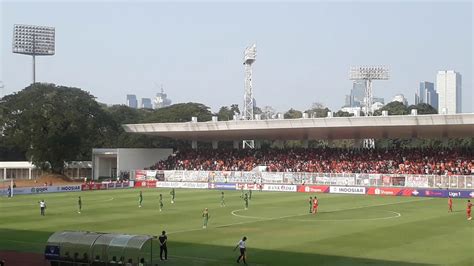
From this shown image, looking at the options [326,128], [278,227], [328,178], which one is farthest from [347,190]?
[278,227]

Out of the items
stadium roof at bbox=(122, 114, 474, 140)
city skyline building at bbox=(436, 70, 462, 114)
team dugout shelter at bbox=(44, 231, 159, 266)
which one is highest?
city skyline building at bbox=(436, 70, 462, 114)

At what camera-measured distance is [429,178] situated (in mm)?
64812

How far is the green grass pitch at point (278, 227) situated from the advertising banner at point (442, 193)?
329cm

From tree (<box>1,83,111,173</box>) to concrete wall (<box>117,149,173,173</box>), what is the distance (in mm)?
9103

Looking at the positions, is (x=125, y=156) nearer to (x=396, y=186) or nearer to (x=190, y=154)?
(x=190, y=154)

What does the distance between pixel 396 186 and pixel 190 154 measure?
34.8 metres

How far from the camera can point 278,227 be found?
38219 mm

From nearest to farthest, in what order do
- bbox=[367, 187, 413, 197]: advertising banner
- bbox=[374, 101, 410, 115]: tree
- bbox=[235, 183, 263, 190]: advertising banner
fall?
bbox=[367, 187, 413, 197]: advertising banner
bbox=[235, 183, 263, 190]: advertising banner
bbox=[374, 101, 410, 115]: tree

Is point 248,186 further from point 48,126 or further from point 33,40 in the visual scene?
point 33,40

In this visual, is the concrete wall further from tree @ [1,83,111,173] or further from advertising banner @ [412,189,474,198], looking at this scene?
advertising banner @ [412,189,474,198]

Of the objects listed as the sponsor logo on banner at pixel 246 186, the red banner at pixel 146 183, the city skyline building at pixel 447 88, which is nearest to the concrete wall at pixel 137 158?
the red banner at pixel 146 183

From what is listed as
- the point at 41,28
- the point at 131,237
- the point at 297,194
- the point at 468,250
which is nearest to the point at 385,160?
the point at 297,194

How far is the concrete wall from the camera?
88500mm

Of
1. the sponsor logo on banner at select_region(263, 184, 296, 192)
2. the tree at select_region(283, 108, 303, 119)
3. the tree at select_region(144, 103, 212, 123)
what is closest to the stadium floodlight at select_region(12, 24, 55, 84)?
the tree at select_region(144, 103, 212, 123)
